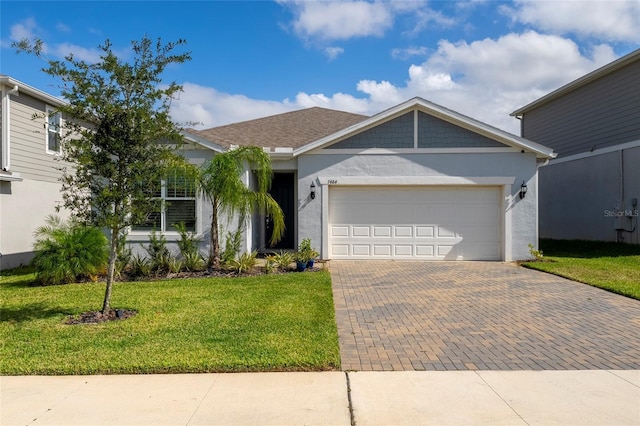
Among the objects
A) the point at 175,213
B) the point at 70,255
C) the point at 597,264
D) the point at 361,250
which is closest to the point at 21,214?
the point at 70,255

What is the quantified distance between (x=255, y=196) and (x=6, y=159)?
758 centimetres

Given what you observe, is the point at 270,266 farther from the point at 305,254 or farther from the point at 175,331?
the point at 175,331

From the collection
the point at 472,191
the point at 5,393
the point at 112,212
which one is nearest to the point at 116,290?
the point at 112,212

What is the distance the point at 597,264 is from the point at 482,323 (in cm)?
763

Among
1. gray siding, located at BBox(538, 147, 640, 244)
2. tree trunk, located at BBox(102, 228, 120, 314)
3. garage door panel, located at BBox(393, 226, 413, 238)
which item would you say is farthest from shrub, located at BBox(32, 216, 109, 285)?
gray siding, located at BBox(538, 147, 640, 244)

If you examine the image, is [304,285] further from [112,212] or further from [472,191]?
[472,191]

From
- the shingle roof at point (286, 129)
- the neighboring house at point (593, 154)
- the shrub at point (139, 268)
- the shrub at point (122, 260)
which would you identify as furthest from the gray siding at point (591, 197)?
the shrub at point (122, 260)

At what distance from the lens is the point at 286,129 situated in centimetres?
1669

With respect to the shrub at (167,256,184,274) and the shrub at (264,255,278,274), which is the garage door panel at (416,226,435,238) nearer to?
the shrub at (264,255,278,274)

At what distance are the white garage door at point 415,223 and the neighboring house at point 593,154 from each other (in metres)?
5.63

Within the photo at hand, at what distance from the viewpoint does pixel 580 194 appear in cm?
1745

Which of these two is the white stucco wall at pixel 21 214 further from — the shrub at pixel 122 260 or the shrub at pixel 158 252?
the shrub at pixel 158 252

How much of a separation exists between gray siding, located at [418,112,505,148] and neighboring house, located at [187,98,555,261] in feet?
0.10

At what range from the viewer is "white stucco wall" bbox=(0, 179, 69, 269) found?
12.4 meters
